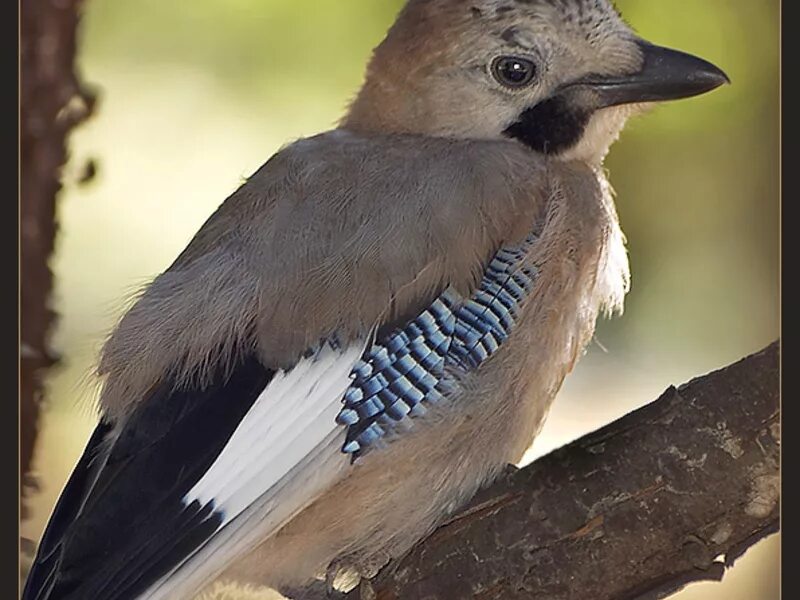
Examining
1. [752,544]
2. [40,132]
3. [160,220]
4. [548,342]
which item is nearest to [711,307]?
[548,342]

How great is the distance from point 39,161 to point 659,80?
2.76ft

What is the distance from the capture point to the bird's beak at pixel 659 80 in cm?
179

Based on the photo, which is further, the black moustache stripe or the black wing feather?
the black moustache stripe

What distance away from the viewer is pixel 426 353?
1.61 meters

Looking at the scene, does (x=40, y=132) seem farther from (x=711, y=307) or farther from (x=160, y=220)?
(x=711, y=307)

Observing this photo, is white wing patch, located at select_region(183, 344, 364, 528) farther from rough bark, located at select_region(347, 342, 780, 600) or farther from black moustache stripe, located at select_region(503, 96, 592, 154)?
black moustache stripe, located at select_region(503, 96, 592, 154)

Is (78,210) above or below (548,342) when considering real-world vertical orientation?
above

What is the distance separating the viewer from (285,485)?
1514mm

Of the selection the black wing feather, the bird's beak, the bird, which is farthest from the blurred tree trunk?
the bird's beak

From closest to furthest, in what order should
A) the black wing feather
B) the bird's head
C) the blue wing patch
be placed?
the black wing feather, the blue wing patch, the bird's head

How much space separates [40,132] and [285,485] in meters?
0.67

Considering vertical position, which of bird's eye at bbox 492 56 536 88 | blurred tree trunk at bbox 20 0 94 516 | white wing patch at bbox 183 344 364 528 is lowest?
white wing patch at bbox 183 344 364 528

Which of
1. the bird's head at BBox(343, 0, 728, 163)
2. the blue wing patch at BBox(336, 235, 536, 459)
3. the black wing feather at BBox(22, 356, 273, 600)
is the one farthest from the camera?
the bird's head at BBox(343, 0, 728, 163)

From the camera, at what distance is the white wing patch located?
149 centimetres
